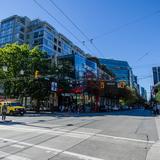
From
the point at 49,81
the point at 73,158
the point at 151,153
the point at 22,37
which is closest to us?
the point at 73,158

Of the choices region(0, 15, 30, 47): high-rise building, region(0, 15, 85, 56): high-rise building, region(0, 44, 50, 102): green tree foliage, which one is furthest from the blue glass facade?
region(0, 15, 30, 47): high-rise building

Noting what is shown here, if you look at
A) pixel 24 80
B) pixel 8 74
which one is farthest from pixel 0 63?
pixel 24 80

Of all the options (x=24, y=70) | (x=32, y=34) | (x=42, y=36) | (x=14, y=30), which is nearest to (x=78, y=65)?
(x=24, y=70)

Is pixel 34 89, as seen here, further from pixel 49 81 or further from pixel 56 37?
pixel 56 37

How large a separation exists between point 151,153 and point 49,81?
136 feet

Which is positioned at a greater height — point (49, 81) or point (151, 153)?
point (49, 81)

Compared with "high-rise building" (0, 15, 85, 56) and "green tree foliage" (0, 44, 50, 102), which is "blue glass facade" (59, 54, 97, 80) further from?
"high-rise building" (0, 15, 85, 56)

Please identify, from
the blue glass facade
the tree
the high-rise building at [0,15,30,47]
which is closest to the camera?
the tree

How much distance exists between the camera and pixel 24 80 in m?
45.9

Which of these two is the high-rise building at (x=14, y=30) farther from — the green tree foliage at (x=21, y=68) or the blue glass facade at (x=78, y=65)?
the green tree foliage at (x=21, y=68)

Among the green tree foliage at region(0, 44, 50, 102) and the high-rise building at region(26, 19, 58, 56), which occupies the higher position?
the high-rise building at region(26, 19, 58, 56)

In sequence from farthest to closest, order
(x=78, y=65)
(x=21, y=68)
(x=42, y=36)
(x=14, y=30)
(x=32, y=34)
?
(x=14, y=30), (x=32, y=34), (x=42, y=36), (x=78, y=65), (x=21, y=68)

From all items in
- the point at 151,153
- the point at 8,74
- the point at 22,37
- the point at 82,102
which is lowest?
the point at 151,153

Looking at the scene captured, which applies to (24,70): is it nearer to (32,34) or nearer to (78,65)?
(78,65)
